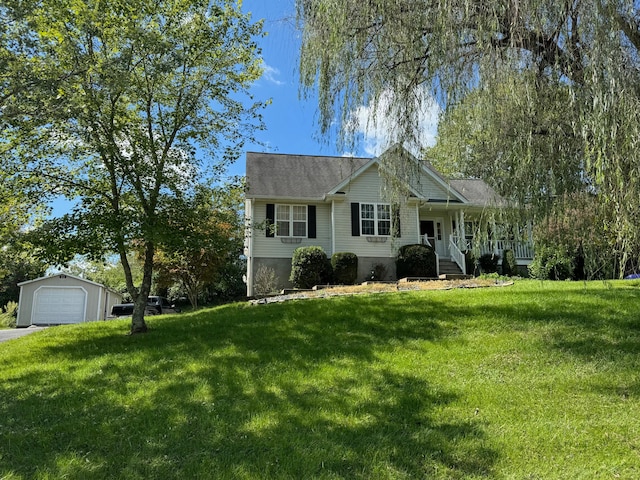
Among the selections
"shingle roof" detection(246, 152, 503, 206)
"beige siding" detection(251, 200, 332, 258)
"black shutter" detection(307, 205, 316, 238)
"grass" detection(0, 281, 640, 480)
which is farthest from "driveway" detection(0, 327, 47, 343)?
"black shutter" detection(307, 205, 316, 238)

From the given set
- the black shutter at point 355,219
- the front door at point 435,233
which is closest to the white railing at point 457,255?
the front door at point 435,233

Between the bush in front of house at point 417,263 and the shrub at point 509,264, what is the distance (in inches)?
143

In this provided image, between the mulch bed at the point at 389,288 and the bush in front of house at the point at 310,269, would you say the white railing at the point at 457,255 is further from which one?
the bush in front of house at the point at 310,269

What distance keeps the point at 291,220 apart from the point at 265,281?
2884 mm

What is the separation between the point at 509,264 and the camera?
18375 mm

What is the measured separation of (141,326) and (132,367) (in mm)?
3594

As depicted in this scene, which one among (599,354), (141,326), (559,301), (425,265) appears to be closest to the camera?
(599,354)

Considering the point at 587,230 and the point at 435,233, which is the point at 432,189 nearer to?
the point at 435,233

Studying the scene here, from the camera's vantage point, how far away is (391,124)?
7062mm

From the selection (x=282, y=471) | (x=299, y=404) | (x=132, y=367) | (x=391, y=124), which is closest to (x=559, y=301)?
(x=391, y=124)

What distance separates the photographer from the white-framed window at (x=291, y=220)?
17812mm

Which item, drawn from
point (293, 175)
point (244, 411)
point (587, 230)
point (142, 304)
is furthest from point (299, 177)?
point (244, 411)

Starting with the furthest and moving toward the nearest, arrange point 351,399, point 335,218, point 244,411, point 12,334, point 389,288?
point 335,218, point 12,334, point 389,288, point 351,399, point 244,411

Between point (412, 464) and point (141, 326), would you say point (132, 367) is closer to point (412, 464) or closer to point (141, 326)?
point (141, 326)
